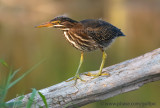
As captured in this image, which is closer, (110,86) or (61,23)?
(110,86)

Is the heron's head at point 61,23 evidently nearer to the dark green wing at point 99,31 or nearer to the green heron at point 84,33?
the green heron at point 84,33

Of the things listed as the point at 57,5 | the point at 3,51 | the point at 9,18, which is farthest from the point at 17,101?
the point at 57,5

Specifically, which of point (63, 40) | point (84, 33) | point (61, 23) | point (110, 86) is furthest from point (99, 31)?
point (63, 40)

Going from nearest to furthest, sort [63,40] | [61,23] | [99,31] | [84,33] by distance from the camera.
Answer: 1. [61,23]
2. [84,33]
3. [99,31]
4. [63,40]

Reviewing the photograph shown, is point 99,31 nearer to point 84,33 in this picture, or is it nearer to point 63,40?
point 84,33

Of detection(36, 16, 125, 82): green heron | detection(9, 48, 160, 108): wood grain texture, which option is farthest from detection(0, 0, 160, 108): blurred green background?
detection(9, 48, 160, 108): wood grain texture
